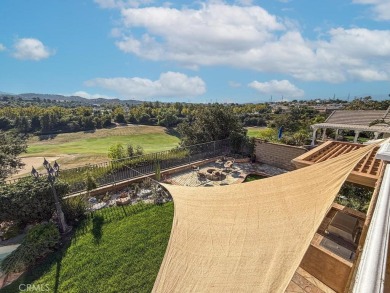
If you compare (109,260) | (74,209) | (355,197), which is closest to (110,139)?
(74,209)

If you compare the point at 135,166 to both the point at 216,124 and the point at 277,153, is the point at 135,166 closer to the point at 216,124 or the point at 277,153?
the point at 216,124

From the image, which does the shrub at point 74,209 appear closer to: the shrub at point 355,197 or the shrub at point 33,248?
the shrub at point 33,248

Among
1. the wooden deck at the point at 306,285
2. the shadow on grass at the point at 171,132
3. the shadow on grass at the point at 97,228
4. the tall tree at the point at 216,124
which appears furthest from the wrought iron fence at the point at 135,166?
the shadow on grass at the point at 171,132

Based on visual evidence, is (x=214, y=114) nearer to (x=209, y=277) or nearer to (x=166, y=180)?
(x=166, y=180)

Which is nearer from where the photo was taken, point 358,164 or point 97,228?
point 358,164

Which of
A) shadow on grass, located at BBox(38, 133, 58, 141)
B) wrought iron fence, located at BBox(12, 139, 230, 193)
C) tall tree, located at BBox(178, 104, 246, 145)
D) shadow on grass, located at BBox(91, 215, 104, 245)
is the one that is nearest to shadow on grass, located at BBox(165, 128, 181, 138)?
shadow on grass, located at BBox(38, 133, 58, 141)
